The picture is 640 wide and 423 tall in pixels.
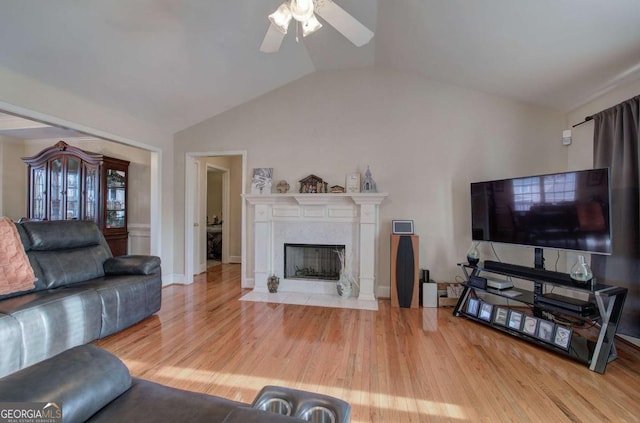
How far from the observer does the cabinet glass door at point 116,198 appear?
4453 millimetres

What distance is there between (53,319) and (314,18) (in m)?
2.77

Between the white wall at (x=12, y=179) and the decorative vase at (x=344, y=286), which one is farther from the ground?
the white wall at (x=12, y=179)

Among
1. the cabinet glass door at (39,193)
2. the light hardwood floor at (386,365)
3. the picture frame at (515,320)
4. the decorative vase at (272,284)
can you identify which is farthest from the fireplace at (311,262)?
the cabinet glass door at (39,193)

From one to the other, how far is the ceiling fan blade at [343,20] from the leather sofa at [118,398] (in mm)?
2055

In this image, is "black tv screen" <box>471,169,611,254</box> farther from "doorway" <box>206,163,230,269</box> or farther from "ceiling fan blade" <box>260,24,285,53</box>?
"doorway" <box>206,163,230,269</box>

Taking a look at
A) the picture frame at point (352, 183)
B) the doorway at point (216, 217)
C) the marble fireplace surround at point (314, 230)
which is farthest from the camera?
the doorway at point (216, 217)

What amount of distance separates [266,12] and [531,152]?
3.40 metres

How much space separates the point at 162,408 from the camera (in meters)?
0.91

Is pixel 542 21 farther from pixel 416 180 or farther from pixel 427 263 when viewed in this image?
pixel 427 263

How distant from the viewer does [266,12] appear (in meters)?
2.74

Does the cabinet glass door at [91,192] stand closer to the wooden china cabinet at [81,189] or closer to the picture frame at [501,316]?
the wooden china cabinet at [81,189]

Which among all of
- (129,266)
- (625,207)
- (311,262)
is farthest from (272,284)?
(625,207)

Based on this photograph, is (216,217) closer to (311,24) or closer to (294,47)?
(294,47)

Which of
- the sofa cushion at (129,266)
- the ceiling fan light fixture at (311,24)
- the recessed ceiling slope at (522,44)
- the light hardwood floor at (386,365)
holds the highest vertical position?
the recessed ceiling slope at (522,44)
